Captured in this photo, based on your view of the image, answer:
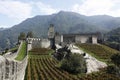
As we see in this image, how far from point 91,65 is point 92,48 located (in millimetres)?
34638

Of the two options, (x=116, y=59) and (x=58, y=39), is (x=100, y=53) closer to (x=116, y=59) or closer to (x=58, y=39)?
(x=58, y=39)

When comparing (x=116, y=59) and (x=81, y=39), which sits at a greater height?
(x=81, y=39)

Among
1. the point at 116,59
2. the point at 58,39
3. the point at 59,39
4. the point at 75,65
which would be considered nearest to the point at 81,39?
the point at 59,39

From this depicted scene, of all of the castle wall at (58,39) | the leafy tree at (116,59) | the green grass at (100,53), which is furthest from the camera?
the castle wall at (58,39)

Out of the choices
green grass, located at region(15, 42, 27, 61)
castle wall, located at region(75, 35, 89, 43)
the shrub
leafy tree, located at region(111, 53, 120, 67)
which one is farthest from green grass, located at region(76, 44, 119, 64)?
green grass, located at region(15, 42, 27, 61)

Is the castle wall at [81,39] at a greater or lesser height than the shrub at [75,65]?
greater

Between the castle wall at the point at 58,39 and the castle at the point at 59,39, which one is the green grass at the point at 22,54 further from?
the castle wall at the point at 58,39

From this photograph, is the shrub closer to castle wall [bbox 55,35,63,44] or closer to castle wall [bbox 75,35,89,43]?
castle wall [bbox 55,35,63,44]

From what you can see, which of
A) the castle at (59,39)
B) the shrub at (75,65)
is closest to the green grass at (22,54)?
the castle at (59,39)

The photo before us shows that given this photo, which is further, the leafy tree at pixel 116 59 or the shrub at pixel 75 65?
the leafy tree at pixel 116 59

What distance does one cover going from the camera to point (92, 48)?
308ft

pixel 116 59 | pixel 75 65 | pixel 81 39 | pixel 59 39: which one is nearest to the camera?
pixel 75 65

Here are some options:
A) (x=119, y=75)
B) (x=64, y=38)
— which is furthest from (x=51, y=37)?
(x=119, y=75)

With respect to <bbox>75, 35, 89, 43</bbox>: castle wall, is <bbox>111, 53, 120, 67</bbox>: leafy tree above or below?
below
